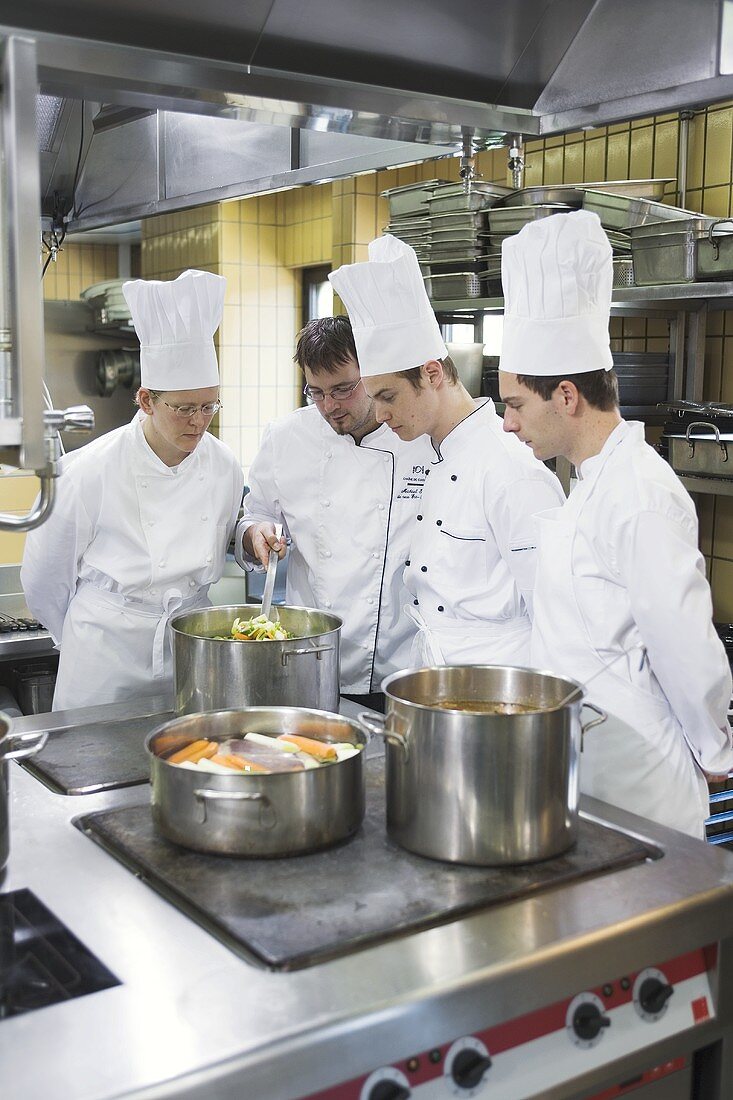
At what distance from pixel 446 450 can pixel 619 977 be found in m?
1.26

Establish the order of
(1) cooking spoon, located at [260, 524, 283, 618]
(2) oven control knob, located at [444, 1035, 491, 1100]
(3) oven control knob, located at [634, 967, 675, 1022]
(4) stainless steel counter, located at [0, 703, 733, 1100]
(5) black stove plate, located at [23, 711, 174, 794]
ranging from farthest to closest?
(1) cooking spoon, located at [260, 524, 283, 618]
(5) black stove plate, located at [23, 711, 174, 794]
(3) oven control knob, located at [634, 967, 675, 1022]
(2) oven control knob, located at [444, 1035, 491, 1100]
(4) stainless steel counter, located at [0, 703, 733, 1100]

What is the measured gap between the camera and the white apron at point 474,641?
2.07 metres

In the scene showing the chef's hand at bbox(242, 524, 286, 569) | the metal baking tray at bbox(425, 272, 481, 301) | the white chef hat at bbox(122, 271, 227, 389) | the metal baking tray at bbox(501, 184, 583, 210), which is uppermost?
the metal baking tray at bbox(501, 184, 583, 210)

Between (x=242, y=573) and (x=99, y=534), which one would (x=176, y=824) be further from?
(x=242, y=573)

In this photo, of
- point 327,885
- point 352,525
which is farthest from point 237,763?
point 352,525

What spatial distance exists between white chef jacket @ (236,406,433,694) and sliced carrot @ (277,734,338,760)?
835 mm

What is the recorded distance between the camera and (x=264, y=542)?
7.39 feet

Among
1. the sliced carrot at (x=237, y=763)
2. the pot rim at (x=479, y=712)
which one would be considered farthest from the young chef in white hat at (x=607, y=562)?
the sliced carrot at (x=237, y=763)

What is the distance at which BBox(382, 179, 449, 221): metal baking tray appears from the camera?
348 cm

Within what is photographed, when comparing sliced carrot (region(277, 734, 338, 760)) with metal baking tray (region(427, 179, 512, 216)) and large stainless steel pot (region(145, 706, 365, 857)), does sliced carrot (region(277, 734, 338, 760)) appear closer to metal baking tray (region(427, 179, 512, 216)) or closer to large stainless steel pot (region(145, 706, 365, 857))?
large stainless steel pot (region(145, 706, 365, 857))

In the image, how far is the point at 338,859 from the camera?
51.2 inches

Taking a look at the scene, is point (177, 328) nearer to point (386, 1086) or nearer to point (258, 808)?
point (258, 808)

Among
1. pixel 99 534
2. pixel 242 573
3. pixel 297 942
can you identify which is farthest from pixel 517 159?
pixel 242 573

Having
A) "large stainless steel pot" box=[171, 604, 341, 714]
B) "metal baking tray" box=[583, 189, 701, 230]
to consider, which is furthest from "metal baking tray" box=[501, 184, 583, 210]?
"large stainless steel pot" box=[171, 604, 341, 714]
